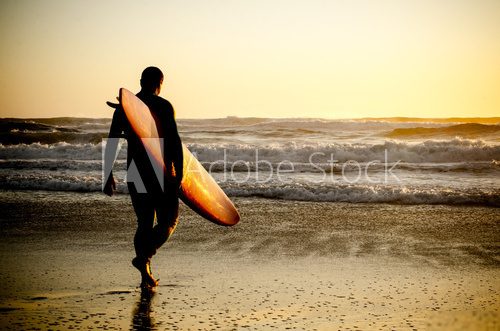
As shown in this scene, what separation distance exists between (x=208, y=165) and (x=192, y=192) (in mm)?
12600

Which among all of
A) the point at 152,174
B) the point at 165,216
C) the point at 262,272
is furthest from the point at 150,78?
the point at 262,272

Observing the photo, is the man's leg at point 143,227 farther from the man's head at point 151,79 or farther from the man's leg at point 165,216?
the man's head at point 151,79

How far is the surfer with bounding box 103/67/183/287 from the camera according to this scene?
446 cm

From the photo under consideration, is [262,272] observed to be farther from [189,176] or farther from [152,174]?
[152,174]

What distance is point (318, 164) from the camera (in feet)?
56.4

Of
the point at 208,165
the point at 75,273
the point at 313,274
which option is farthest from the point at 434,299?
the point at 208,165

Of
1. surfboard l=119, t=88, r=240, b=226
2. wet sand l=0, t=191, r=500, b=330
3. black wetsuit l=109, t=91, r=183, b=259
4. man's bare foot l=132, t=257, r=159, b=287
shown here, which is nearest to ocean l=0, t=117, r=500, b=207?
wet sand l=0, t=191, r=500, b=330

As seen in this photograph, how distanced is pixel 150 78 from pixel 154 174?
73cm

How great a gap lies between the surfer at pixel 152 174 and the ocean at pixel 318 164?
240 inches

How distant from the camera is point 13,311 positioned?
4066mm

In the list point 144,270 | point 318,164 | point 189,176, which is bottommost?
point 144,270

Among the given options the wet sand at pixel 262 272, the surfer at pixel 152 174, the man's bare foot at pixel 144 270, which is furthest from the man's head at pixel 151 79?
the wet sand at pixel 262 272

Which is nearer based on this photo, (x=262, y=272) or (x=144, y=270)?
(x=144, y=270)

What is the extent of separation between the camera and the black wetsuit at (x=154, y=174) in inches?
175
